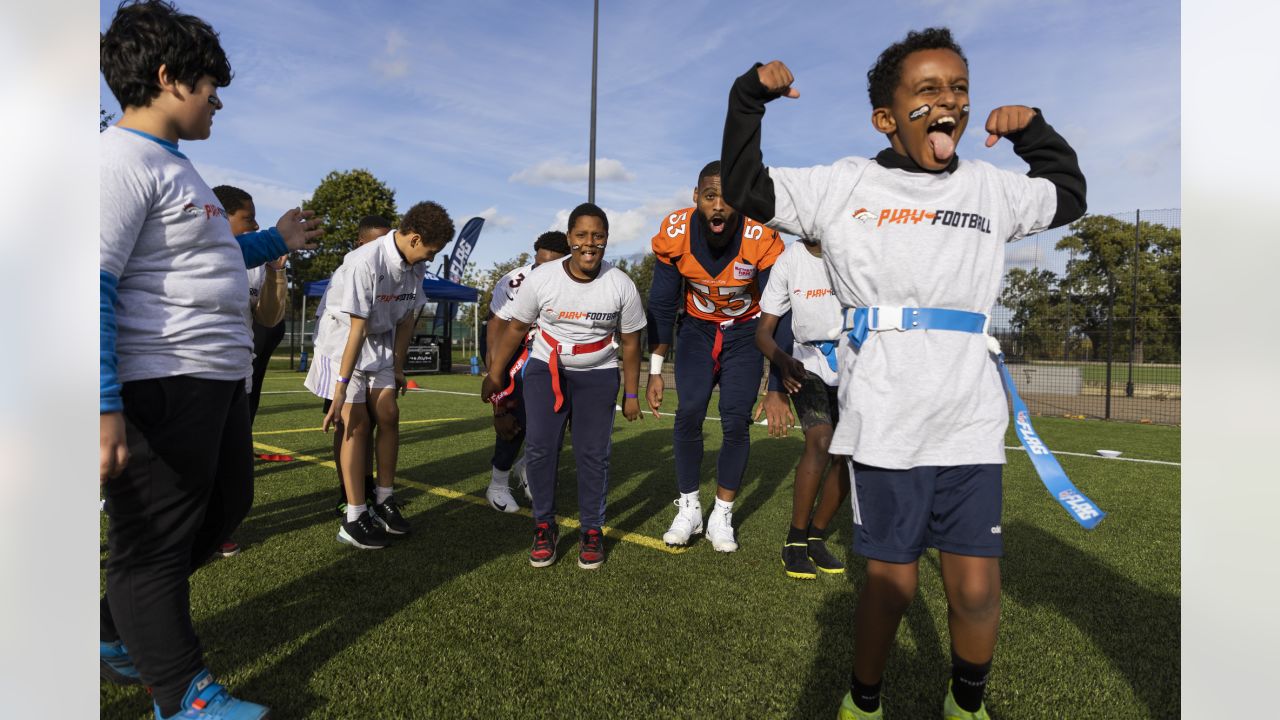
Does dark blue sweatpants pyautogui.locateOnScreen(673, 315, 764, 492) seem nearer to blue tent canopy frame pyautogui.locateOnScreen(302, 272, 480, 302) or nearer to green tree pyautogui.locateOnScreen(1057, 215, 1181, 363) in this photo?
green tree pyautogui.locateOnScreen(1057, 215, 1181, 363)

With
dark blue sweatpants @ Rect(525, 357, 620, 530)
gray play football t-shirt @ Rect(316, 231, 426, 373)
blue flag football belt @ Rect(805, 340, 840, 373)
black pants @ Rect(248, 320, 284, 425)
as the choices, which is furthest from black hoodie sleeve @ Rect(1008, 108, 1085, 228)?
black pants @ Rect(248, 320, 284, 425)

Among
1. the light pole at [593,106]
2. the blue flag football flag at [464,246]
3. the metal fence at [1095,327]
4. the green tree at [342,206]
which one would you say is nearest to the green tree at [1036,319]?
the metal fence at [1095,327]

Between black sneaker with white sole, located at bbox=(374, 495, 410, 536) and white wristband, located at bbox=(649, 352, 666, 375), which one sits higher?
white wristband, located at bbox=(649, 352, 666, 375)

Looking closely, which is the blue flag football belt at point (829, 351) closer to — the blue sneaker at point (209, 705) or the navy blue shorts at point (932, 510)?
the navy blue shorts at point (932, 510)

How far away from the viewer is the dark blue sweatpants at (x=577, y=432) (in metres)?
4.07

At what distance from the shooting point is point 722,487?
14.6ft

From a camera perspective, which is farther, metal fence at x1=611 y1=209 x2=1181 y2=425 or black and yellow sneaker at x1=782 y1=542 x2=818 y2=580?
metal fence at x1=611 y1=209 x2=1181 y2=425

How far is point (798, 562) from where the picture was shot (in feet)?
12.5

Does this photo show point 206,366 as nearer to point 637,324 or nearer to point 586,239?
point 586,239

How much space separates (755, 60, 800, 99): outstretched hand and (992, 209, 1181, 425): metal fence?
12.4 metres

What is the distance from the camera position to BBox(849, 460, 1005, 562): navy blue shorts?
6.64 ft

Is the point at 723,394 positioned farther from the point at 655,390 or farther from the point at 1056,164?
the point at 1056,164
